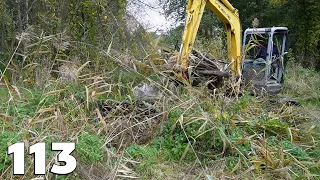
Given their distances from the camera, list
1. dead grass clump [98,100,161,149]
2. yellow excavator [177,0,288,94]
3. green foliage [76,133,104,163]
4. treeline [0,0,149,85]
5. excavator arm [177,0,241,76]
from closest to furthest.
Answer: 1. green foliage [76,133,104,163]
2. dead grass clump [98,100,161,149]
3. yellow excavator [177,0,288,94]
4. excavator arm [177,0,241,76]
5. treeline [0,0,149,85]

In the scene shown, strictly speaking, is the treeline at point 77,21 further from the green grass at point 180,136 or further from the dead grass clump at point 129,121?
the green grass at point 180,136

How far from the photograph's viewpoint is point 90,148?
3146mm

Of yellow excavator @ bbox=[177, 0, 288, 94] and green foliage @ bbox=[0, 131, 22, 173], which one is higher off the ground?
yellow excavator @ bbox=[177, 0, 288, 94]

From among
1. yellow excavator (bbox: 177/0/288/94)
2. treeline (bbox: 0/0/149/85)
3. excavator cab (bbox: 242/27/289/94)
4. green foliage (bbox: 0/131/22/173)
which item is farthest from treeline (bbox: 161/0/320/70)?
green foliage (bbox: 0/131/22/173)

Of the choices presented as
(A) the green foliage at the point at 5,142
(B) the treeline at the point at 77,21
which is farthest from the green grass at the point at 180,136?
(B) the treeline at the point at 77,21

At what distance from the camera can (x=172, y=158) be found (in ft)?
11.5

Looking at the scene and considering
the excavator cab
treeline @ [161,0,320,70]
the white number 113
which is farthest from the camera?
treeline @ [161,0,320,70]

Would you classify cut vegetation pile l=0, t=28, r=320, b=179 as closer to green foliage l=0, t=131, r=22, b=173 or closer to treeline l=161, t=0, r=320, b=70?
green foliage l=0, t=131, r=22, b=173

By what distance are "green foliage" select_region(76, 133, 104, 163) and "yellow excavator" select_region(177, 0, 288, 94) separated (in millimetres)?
1566

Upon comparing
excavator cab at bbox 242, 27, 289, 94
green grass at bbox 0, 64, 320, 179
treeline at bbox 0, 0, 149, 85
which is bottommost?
green grass at bbox 0, 64, 320, 179

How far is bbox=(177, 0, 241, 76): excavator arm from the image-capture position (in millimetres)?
4934

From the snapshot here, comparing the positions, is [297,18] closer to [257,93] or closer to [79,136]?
[257,93]

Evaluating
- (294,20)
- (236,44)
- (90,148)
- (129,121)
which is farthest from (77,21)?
(294,20)

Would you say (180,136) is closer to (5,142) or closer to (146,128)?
(146,128)
